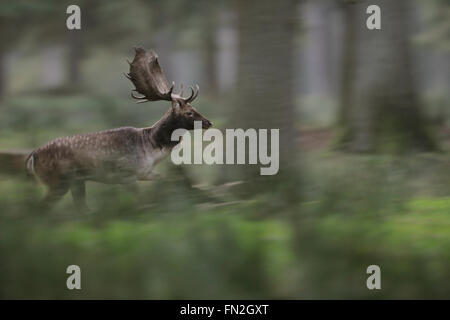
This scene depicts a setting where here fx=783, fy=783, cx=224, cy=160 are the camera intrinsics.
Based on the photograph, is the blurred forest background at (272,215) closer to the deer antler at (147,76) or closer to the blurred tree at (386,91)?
the blurred tree at (386,91)

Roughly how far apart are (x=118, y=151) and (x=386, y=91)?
7.07 metres

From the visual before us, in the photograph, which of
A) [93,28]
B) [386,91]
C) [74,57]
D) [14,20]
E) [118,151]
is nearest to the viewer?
[118,151]

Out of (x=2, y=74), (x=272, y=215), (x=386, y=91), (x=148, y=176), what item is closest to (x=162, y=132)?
(x=148, y=176)

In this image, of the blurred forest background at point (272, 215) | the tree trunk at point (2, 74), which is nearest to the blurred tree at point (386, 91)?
the blurred forest background at point (272, 215)

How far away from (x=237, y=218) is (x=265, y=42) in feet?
14.2

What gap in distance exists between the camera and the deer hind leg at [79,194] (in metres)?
6.97

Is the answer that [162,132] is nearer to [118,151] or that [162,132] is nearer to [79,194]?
[118,151]

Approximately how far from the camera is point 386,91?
1345cm

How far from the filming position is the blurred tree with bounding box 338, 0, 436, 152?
1313 centimetres

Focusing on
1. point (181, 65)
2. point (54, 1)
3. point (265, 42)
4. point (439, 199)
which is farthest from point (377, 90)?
point (181, 65)

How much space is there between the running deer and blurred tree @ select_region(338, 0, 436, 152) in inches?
218

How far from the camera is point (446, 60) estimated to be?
40750mm

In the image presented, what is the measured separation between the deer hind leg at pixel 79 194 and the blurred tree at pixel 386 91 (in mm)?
6690

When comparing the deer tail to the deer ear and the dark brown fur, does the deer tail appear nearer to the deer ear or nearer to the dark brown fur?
the dark brown fur
